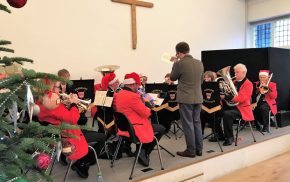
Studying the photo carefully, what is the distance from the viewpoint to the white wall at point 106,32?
483 centimetres

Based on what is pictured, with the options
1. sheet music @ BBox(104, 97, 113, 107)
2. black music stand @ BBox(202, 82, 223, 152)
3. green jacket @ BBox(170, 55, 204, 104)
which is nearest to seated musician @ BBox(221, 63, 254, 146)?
black music stand @ BBox(202, 82, 223, 152)

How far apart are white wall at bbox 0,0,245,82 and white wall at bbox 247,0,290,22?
935mm

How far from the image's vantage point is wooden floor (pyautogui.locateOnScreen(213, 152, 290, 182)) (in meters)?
3.77

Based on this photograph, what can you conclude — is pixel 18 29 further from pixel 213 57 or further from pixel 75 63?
pixel 213 57

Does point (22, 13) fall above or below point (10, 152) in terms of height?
above

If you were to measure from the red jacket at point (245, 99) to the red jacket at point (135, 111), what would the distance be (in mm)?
1853

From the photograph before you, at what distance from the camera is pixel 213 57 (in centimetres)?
700

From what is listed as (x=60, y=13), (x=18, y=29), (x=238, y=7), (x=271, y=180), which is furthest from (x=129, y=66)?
(x=238, y=7)

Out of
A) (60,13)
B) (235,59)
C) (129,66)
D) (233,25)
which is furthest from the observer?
(233,25)

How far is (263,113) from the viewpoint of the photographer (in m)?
5.47

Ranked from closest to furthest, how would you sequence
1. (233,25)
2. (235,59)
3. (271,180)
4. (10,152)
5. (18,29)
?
(10,152) < (271,180) < (18,29) < (235,59) < (233,25)

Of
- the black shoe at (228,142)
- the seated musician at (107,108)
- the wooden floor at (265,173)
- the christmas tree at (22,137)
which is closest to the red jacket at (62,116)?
the seated musician at (107,108)

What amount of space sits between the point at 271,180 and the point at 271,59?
3.33 metres

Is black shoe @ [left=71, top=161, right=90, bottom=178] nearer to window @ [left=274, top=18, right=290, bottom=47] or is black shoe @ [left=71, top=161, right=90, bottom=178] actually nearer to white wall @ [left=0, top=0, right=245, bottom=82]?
white wall @ [left=0, top=0, right=245, bottom=82]
